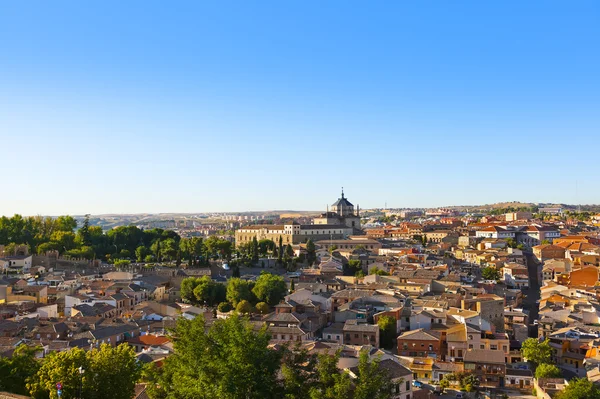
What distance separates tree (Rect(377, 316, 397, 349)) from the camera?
2141 centimetres

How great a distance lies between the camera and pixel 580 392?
14.6 meters

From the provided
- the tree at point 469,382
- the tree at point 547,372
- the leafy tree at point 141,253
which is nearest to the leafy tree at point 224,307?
the tree at point 469,382

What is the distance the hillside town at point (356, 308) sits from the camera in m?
17.6

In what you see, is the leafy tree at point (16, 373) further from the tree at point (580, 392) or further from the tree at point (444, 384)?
the tree at point (580, 392)

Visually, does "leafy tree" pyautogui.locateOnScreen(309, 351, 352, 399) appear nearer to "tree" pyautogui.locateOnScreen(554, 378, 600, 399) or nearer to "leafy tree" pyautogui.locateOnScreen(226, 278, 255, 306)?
"tree" pyautogui.locateOnScreen(554, 378, 600, 399)

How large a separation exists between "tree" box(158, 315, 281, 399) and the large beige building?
44806 mm

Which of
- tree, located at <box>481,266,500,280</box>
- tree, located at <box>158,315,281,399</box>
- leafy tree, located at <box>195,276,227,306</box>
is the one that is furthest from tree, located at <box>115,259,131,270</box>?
tree, located at <box>158,315,281,399</box>

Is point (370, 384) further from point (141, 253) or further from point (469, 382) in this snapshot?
point (141, 253)

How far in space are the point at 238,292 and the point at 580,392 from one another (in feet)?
48.6

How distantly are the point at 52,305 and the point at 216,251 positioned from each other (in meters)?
17.9

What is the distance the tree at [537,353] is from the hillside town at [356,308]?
39 mm

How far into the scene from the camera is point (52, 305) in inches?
973

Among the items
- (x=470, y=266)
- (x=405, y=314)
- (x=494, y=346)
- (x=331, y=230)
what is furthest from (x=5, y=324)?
(x=331, y=230)

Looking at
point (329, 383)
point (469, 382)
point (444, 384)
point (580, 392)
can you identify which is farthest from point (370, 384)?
point (469, 382)
